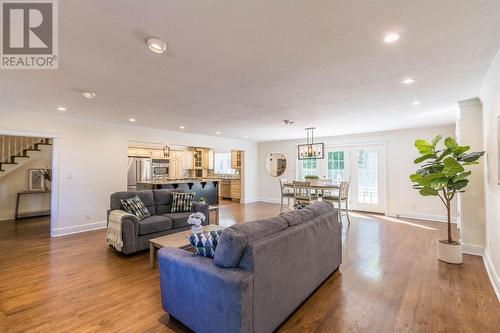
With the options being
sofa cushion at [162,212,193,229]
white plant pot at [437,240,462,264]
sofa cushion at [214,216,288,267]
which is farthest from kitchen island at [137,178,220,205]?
white plant pot at [437,240,462,264]

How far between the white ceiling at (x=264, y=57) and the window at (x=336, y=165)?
3291 mm

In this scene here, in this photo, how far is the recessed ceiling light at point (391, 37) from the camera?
6.12ft

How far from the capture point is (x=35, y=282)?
2.72 metres

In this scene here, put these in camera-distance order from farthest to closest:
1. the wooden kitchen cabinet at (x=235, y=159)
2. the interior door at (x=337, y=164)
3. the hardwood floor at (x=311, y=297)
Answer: the wooden kitchen cabinet at (x=235, y=159), the interior door at (x=337, y=164), the hardwood floor at (x=311, y=297)

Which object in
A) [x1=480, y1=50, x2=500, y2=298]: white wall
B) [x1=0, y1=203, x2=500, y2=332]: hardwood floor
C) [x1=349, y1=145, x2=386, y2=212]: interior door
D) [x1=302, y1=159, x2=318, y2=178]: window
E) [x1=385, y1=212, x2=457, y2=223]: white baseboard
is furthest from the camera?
[x1=302, y1=159, x2=318, y2=178]: window

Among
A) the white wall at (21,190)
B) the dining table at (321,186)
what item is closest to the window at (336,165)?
the dining table at (321,186)

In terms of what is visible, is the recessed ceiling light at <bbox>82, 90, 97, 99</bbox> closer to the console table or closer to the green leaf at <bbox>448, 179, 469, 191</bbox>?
the console table

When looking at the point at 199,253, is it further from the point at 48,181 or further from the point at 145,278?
the point at 48,181

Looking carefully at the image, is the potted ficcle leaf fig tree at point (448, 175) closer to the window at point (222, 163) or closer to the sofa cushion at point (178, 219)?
the sofa cushion at point (178, 219)

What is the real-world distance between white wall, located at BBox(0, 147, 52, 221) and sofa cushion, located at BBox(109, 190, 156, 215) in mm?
4048

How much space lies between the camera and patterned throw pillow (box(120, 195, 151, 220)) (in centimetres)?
383

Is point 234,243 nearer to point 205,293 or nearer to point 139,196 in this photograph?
point 205,293

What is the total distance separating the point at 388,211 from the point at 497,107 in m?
4.63

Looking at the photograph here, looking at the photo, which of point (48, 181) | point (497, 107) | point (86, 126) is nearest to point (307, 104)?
point (497, 107)
